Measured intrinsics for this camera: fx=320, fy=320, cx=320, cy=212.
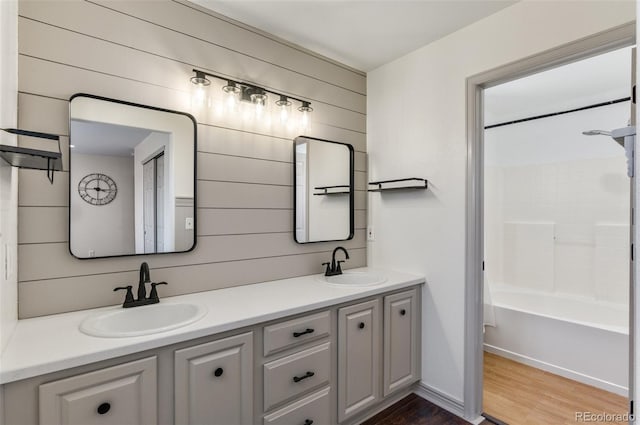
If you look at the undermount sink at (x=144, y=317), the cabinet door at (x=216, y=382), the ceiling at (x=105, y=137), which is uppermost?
the ceiling at (x=105, y=137)

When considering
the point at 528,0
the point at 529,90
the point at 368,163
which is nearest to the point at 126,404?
the point at 368,163

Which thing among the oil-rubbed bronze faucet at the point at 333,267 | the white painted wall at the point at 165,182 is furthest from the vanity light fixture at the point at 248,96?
the oil-rubbed bronze faucet at the point at 333,267

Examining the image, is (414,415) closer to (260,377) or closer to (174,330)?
(260,377)

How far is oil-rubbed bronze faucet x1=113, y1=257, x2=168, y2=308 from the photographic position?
1574 mm

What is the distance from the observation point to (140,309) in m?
1.58

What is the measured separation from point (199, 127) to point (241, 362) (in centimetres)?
131

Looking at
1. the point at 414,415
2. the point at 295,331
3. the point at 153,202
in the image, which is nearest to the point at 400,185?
the point at 295,331

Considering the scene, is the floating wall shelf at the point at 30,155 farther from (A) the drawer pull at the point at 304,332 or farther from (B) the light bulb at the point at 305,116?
(B) the light bulb at the point at 305,116

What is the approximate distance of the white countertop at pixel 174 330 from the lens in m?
1.05

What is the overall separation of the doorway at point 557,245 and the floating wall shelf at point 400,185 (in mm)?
1181

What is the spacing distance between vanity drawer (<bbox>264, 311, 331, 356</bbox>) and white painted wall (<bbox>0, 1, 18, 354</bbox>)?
0.96 meters

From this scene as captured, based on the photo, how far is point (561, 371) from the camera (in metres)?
2.52

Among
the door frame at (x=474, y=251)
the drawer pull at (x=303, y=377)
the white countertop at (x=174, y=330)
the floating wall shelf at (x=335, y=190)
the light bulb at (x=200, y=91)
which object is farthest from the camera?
the floating wall shelf at (x=335, y=190)

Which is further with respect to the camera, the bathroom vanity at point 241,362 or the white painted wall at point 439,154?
the white painted wall at point 439,154
